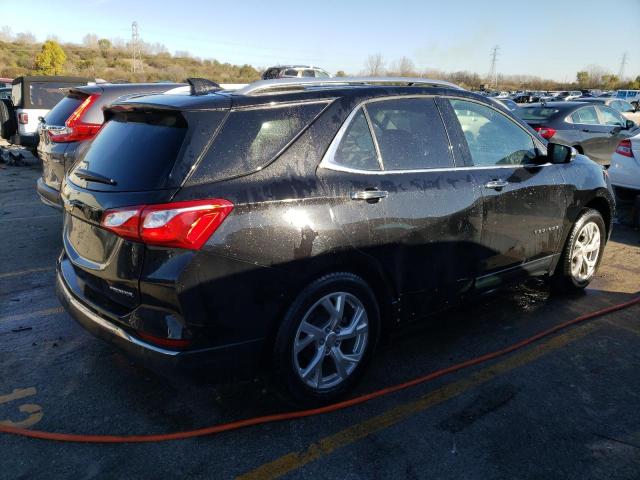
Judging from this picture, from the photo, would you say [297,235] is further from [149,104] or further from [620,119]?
[620,119]

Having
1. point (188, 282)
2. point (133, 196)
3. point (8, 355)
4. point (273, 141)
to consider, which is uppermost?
point (273, 141)

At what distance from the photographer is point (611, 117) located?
468 inches

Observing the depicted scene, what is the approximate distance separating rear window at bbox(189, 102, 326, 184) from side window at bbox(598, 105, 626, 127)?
10999 millimetres

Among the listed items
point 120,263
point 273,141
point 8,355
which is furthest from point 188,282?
point 8,355

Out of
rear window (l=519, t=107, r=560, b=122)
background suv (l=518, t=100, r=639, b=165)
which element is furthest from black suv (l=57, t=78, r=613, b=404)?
rear window (l=519, t=107, r=560, b=122)

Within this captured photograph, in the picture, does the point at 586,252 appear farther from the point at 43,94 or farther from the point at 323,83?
the point at 43,94

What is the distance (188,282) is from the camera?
8.11 feet

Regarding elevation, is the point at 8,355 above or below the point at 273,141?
below

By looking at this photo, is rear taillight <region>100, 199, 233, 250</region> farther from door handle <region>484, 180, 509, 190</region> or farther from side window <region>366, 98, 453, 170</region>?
door handle <region>484, 180, 509, 190</region>

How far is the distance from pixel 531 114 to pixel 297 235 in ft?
32.9

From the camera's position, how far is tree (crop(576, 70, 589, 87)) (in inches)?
3754

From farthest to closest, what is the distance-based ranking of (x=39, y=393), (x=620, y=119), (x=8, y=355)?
1. (x=620, y=119)
2. (x=8, y=355)
3. (x=39, y=393)

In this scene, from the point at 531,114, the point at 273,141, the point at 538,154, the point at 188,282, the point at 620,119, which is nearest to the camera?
the point at 188,282

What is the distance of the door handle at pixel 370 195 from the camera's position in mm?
3002
